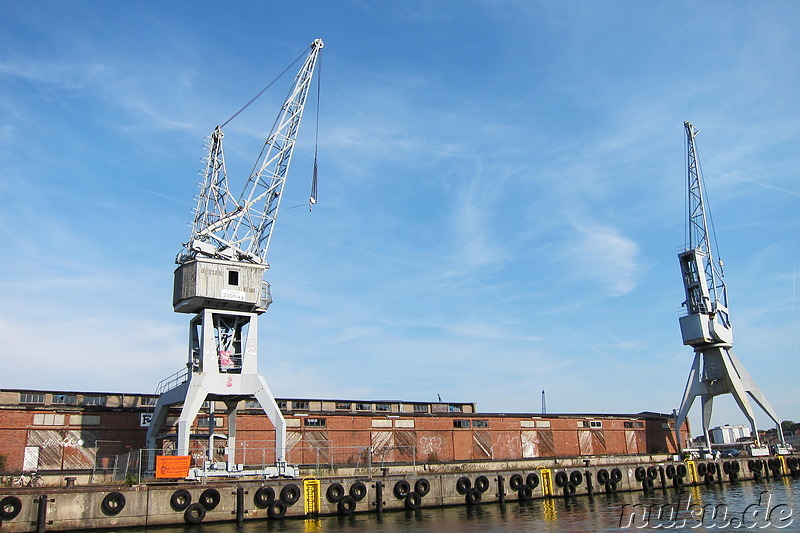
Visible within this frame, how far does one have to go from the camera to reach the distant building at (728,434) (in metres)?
86.6

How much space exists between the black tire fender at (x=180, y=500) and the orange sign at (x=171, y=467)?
157 cm

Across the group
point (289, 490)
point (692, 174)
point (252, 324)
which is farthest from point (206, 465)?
point (692, 174)

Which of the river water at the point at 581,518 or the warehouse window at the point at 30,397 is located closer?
the river water at the point at 581,518

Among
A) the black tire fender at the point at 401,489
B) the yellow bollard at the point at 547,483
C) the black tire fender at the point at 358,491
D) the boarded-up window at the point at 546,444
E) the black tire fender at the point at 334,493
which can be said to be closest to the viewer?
the black tire fender at the point at 334,493

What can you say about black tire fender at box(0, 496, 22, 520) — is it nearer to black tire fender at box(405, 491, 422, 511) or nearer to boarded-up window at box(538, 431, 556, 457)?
black tire fender at box(405, 491, 422, 511)

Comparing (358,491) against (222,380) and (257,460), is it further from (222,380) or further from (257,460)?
(257,460)

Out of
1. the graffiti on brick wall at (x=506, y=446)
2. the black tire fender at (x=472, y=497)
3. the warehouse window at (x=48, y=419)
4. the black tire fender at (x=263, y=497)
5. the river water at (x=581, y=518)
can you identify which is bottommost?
the river water at (x=581, y=518)

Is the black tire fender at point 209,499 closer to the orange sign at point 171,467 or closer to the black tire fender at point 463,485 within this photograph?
the orange sign at point 171,467

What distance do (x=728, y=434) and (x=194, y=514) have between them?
7890 centimetres

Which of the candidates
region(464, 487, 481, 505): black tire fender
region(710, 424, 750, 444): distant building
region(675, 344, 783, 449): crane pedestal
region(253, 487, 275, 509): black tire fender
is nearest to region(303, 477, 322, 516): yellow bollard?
region(253, 487, 275, 509): black tire fender

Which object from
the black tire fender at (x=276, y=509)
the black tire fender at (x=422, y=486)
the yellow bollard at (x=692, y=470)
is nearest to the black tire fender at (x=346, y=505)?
the black tire fender at (x=276, y=509)

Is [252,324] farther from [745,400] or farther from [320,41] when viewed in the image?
[745,400]

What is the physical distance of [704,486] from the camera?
1891 inches

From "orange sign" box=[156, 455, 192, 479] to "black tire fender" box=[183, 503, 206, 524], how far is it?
2.17 meters
